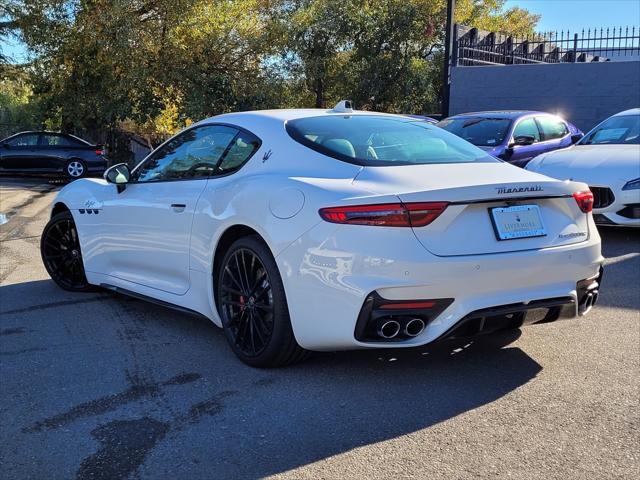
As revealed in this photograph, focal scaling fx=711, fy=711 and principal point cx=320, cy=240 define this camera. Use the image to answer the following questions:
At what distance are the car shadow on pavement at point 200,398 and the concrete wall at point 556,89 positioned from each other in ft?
47.6

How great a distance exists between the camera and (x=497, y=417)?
3.52m

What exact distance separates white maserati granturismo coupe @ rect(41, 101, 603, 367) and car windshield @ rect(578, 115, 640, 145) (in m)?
5.53

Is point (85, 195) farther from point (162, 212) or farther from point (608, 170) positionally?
point (608, 170)

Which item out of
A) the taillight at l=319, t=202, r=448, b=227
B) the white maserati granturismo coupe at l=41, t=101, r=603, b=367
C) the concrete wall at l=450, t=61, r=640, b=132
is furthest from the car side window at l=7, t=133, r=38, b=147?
the taillight at l=319, t=202, r=448, b=227

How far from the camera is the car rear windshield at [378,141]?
418 cm

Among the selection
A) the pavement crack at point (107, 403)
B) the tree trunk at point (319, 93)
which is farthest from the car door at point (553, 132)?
the tree trunk at point (319, 93)

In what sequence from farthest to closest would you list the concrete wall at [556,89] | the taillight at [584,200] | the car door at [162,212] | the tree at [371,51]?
1. the tree at [371,51]
2. the concrete wall at [556,89]
3. the car door at [162,212]
4. the taillight at [584,200]

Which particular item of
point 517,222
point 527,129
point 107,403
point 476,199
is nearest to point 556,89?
point 527,129

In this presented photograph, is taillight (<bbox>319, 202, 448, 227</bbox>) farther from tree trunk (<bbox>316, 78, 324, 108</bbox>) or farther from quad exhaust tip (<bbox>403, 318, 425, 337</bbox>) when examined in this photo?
tree trunk (<bbox>316, 78, 324, 108</bbox>)

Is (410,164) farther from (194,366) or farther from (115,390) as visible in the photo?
(115,390)

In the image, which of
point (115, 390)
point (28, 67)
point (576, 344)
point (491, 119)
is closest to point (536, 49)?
point (491, 119)

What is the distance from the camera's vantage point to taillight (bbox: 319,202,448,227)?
3.54m

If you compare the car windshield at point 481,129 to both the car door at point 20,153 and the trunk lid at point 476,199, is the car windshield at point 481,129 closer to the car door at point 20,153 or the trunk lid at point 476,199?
the trunk lid at point 476,199

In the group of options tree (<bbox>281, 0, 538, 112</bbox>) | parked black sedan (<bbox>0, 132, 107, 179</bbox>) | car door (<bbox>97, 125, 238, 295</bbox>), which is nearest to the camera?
car door (<bbox>97, 125, 238, 295</bbox>)
